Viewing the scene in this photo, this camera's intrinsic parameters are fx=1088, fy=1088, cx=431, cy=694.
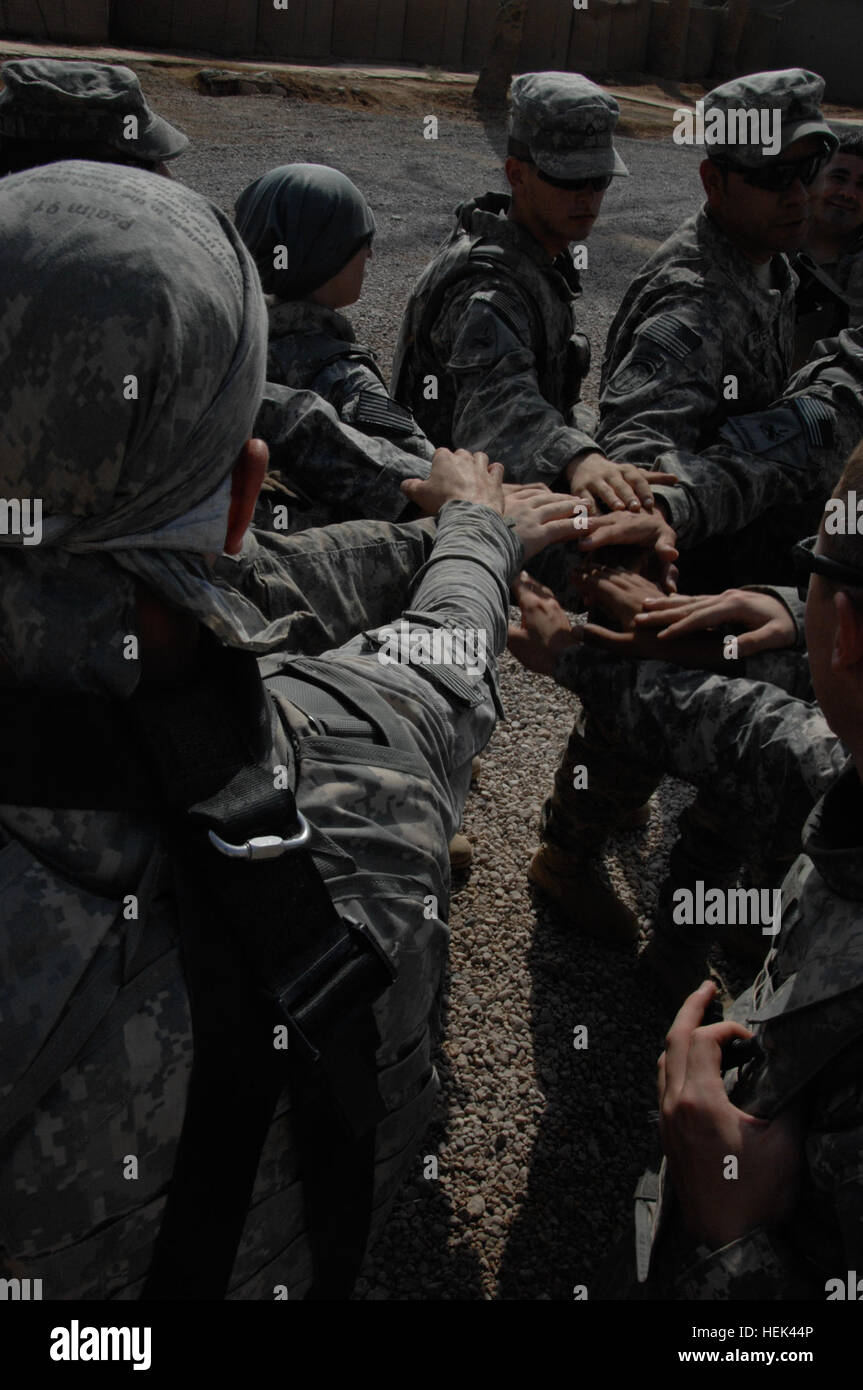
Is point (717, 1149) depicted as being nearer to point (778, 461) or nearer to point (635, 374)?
point (778, 461)

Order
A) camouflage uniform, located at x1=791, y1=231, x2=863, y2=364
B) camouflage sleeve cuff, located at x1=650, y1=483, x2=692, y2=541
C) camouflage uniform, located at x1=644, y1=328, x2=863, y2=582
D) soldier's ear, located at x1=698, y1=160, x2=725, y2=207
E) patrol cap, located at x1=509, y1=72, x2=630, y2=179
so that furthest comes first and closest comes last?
camouflage uniform, located at x1=791, y1=231, x2=863, y2=364 < soldier's ear, located at x1=698, y1=160, x2=725, y2=207 < patrol cap, located at x1=509, y1=72, x2=630, y2=179 < camouflage uniform, located at x1=644, y1=328, x2=863, y2=582 < camouflage sleeve cuff, located at x1=650, y1=483, x2=692, y2=541

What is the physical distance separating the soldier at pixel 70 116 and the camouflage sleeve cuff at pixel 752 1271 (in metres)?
3.10

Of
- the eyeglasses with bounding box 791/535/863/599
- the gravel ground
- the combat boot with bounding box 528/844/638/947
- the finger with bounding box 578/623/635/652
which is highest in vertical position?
the finger with bounding box 578/623/635/652

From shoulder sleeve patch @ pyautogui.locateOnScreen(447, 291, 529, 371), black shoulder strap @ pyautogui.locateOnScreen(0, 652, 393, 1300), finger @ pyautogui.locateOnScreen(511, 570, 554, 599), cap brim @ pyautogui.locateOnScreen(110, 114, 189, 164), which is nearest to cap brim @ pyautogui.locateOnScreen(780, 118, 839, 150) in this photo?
shoulder sleeve patch @ pyautogui.locateOnScreen(447, 291, 529, 371)

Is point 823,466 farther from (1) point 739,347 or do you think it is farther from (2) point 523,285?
(2) point 523,285

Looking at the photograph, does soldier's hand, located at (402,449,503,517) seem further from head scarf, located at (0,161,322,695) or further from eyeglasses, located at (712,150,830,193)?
eyeglasses, located at (712,150,830,193)

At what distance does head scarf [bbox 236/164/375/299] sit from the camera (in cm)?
298

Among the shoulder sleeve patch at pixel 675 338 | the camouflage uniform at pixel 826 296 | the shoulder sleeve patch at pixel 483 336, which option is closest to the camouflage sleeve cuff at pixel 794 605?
the shoulder sleeve patch at pixel 675 338

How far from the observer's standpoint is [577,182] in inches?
136

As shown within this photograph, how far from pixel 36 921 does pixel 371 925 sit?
0.41 m

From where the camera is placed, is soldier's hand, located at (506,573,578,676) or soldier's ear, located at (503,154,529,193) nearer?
soldier's hand, located at (506,573,578,676)

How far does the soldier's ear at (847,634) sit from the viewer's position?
1.46 metres

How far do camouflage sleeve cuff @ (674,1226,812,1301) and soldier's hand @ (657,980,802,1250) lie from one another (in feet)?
0.08

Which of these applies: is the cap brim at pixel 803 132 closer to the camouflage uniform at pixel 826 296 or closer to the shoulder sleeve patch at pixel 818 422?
the shoulder sleeve patch at pixel 818 422
